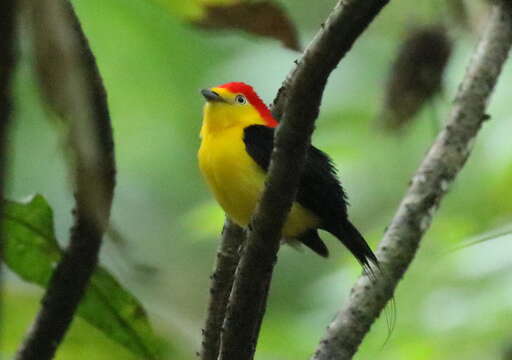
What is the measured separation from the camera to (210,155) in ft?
12.8

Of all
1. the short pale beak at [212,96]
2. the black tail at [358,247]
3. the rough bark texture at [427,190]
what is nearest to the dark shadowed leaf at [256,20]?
the black tail at [358,247]

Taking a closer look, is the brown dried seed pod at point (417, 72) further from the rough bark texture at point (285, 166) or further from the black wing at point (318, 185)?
the rough bark texture at point (285, 166)

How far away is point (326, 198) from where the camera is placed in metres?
3.45

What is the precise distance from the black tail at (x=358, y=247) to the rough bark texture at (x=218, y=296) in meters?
0.48

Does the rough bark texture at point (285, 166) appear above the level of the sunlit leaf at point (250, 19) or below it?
below

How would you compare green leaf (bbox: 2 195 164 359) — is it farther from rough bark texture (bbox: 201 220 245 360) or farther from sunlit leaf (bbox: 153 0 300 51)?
sunlit leaf (bbox: 153 0 300 51)

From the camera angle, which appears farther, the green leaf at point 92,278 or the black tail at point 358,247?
the black tail at point 358,247

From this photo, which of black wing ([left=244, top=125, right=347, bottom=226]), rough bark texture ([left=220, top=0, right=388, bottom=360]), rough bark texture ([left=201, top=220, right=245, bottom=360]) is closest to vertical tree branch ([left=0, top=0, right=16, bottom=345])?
rough bark texture ([left=220, top=0, right=388, bottom=360])

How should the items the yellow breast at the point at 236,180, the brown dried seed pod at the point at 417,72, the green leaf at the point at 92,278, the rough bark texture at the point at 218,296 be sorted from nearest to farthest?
the green leaf at the point at 92,278 → the rough bark texture at the point at 218,296 → the yellow breast at the point at 236,180 → the brown dried seed pod at the point at 417,72

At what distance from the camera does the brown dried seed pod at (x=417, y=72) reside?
4.44 meters

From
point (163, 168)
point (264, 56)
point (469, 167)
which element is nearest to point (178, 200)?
point (163, 168)

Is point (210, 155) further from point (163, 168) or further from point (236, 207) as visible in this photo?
point (163, 168)

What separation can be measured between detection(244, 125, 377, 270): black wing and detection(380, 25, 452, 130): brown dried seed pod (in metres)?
0.92

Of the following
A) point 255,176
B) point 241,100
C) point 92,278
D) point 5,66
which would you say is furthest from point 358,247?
point 5,66
